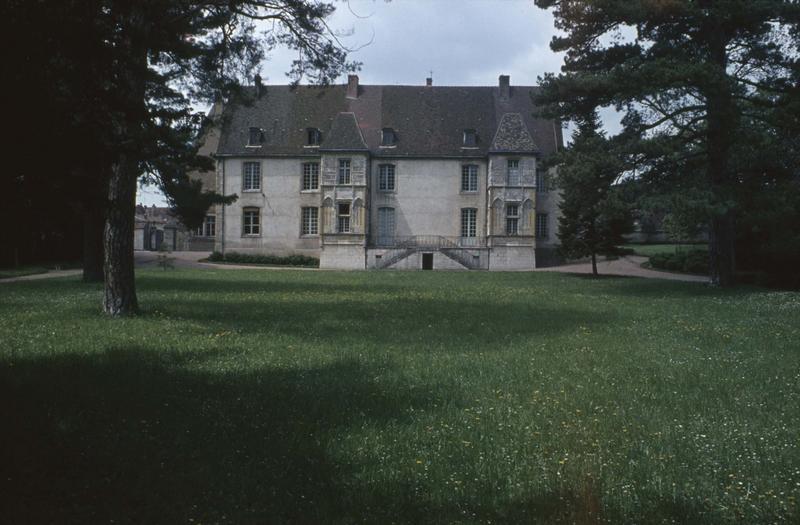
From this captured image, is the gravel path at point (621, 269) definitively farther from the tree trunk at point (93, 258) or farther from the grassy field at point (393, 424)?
the grassy field at point (393, 424)

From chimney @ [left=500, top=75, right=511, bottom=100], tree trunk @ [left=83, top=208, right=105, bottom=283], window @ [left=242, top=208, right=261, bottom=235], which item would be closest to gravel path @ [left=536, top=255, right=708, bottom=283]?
chimney @ [left=500, top=75, right=511, bottom=100]

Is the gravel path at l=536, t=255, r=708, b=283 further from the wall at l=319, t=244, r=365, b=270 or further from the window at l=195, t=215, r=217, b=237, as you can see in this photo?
the window at l=195, t=215, r=217, b=237

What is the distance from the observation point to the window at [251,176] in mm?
49969

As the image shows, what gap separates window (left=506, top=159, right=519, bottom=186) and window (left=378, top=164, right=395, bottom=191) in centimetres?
829

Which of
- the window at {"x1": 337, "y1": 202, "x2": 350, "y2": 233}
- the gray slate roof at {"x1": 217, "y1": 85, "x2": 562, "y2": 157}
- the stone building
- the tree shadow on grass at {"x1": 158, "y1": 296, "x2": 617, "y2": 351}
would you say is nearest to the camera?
the tree shadow on grass at {"x1": 158, "y1": 296, "x2": 617, "y2": 351}

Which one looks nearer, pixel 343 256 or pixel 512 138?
pixel 343 256

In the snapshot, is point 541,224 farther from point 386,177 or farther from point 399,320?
point 399,320

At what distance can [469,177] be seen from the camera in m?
49.0

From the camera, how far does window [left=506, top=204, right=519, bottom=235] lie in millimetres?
47469

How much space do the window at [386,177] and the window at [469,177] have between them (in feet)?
16.8

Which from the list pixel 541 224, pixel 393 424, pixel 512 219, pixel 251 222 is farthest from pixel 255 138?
A: pixel 393 424

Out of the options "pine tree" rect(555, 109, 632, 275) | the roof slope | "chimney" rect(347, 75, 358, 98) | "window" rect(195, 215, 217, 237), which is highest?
"chimney" rect(347, 75, 358, 98)

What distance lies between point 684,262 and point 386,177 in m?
21.2

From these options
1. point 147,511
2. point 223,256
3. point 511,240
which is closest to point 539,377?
point 147,511
